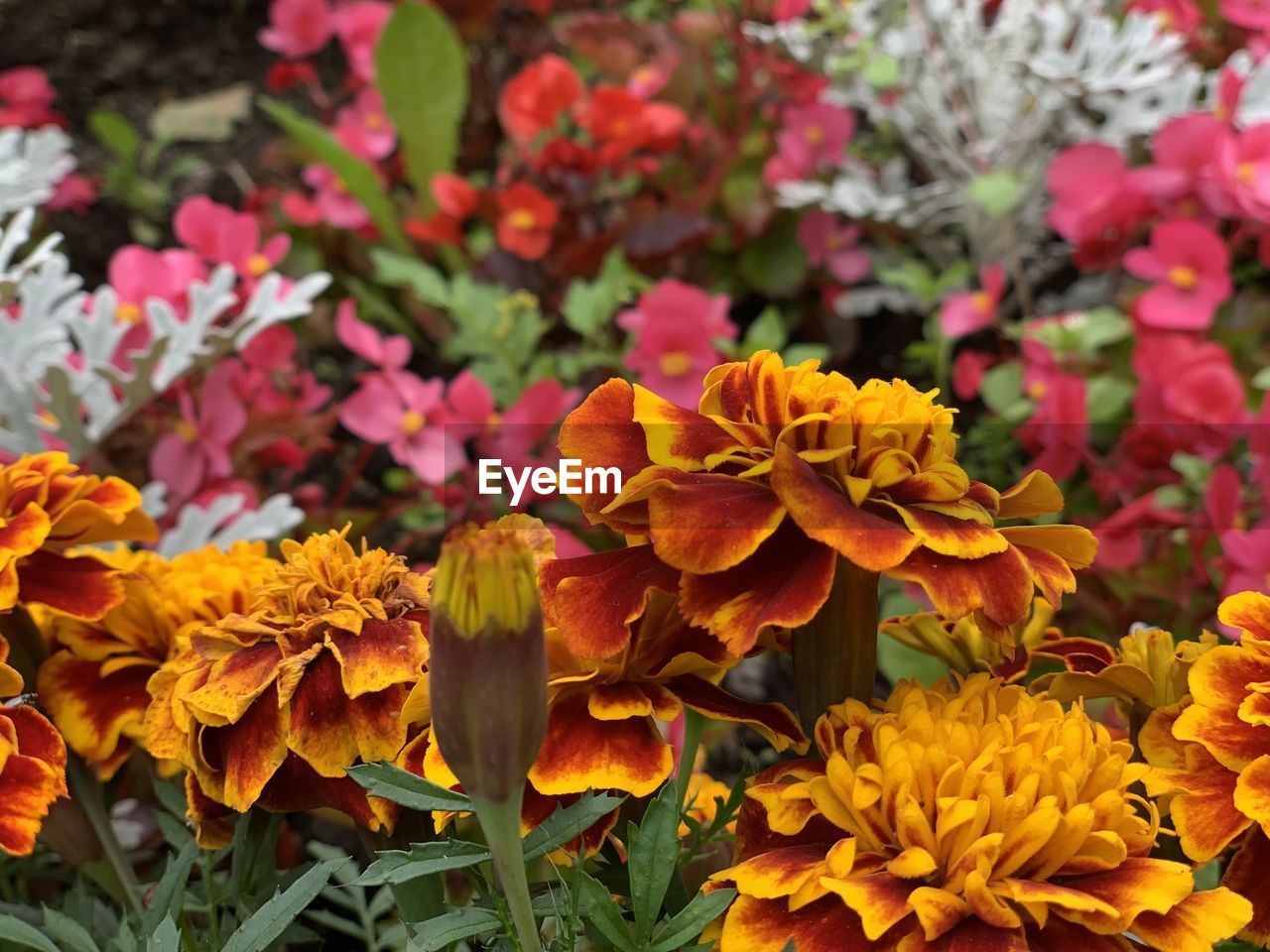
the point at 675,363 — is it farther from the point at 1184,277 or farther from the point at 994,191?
the point at 1184,277

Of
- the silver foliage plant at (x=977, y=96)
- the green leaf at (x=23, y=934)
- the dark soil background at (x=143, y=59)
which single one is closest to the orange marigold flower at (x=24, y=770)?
the green leaf at (x=23, y=934)

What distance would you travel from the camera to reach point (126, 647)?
0.57 metres

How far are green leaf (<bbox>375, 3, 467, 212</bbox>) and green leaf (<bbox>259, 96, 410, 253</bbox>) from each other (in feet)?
0.18

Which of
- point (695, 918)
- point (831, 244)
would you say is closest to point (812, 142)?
point (831, 244)

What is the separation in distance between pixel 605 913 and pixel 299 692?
0.14 meters

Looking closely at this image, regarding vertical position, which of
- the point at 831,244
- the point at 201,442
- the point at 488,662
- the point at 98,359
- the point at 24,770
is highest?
the point at 488,662

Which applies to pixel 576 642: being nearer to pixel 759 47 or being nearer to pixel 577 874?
pixel 577 874

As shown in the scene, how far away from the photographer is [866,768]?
392mm

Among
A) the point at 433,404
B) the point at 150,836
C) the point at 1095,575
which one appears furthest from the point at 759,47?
the point at 150,836

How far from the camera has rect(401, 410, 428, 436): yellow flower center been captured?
1.19 m

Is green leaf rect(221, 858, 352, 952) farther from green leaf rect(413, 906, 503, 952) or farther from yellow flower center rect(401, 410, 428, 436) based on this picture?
yellow flower center rect(401, 410, 428, 436)

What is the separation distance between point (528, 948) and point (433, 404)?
86cm

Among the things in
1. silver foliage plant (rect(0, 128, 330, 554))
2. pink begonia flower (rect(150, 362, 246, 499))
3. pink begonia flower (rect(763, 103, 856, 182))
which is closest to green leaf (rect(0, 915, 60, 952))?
silver foliage plant (rect(0, 128, 330, 554))

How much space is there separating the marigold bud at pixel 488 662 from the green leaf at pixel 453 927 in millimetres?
65
